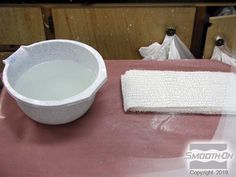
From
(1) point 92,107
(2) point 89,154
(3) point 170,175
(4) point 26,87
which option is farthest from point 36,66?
(3) point 170,175

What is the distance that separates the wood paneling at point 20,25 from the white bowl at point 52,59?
0.31 metres

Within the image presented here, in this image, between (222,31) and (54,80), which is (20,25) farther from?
(222,31)

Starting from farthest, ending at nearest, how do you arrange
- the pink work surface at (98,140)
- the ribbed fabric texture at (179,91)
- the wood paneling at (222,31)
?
the wood paneling at (222,31) < the ribbed fabric texture at (179,91) < the pink work surface at (98,140)

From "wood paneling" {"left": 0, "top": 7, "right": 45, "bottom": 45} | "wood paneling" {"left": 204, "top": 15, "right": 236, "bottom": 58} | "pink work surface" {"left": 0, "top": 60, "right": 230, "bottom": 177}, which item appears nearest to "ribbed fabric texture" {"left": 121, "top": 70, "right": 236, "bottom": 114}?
"pink work surface" {"left": 0, "top": 60, "right": 230, "bottom": 177}

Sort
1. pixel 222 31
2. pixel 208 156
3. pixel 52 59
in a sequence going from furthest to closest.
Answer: pixel 222 31 → pixel 52 59 → pixel 208 156

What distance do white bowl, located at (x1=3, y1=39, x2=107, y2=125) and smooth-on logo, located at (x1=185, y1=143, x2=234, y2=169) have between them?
0.85ft

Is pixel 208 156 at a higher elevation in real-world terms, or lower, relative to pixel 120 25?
lower

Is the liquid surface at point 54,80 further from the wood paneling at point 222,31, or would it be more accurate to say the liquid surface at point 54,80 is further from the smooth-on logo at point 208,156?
the wood paneling at point 222,31

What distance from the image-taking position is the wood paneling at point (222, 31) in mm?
1026

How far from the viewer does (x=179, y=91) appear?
2.63ft

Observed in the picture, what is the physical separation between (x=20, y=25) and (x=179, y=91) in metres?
0.63

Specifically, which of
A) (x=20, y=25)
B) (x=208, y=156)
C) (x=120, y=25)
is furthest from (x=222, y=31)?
(x=20, y=25)

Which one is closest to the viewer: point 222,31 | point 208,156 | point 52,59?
point 208,156

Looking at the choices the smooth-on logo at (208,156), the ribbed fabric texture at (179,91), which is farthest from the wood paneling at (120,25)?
the smooth-on logo at (208,156)
